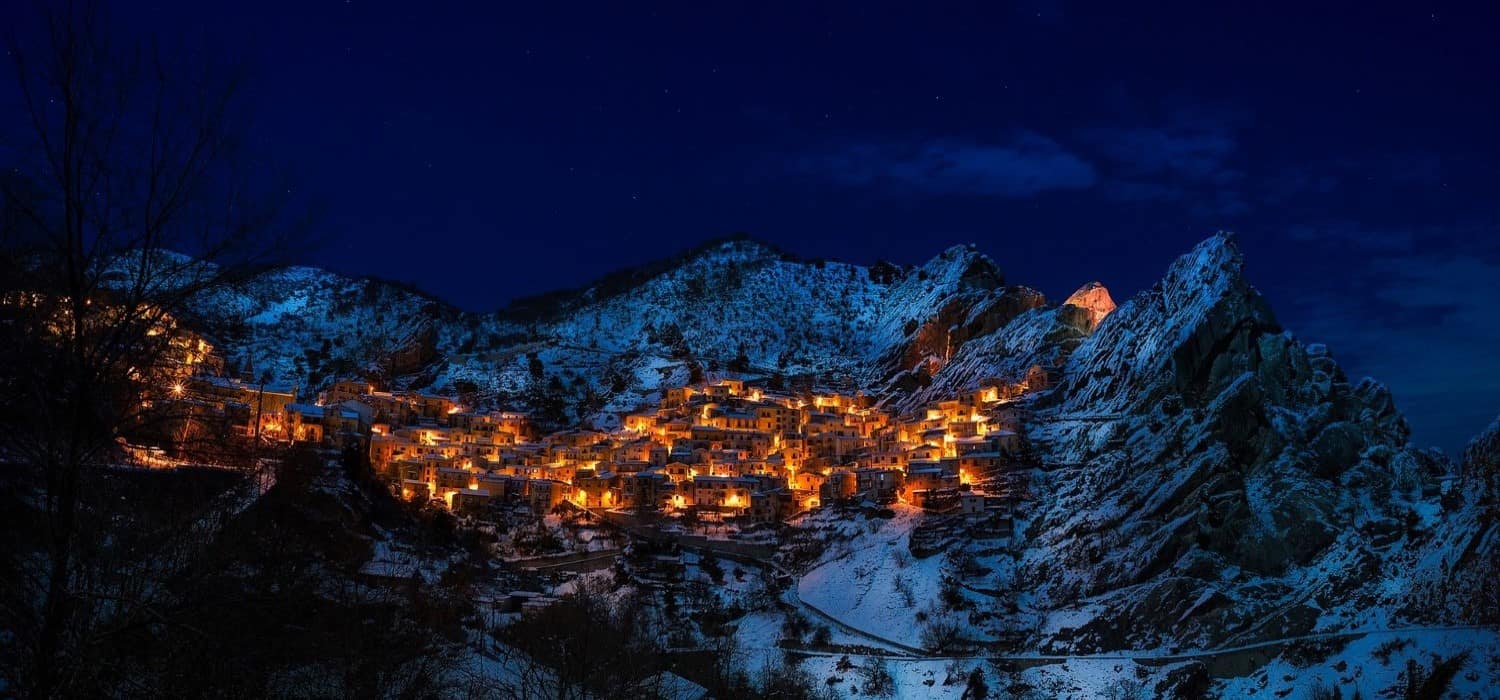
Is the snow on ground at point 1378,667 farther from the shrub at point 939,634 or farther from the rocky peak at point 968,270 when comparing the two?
the rocky peak at point 968,270

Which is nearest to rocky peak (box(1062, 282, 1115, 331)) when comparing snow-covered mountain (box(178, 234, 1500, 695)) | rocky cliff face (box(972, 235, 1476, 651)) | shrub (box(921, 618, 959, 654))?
snow-covered mountain (box(178, 234, 1500, 695))

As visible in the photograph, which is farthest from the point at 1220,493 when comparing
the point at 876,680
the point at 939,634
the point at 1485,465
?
the point at 876,680

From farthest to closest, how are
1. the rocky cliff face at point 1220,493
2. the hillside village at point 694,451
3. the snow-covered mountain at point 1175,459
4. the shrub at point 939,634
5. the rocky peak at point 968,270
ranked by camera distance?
the rocky peak at point 968,270
the hillside village at point 694,451
the shrub at point 939,634
the rocky cliff face at point 1220,493
the snow-covered mountain at point 1175,459

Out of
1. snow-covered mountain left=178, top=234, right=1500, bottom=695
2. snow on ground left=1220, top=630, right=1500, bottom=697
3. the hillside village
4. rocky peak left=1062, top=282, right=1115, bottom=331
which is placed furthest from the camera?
rocky peak left=1062, top=282, right=1115, bottom=331

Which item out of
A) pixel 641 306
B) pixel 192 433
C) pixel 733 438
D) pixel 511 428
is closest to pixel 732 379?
pixel 733 438

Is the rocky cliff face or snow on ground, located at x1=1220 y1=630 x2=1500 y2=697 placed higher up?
the rocky cliff face

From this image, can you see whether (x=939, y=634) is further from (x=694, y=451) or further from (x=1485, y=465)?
(x=694, y=451)

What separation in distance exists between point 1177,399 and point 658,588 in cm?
3172

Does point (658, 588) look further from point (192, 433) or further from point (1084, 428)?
point (192, 433)

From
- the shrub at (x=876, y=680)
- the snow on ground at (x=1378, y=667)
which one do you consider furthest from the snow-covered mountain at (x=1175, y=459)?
the shrub at (x=876, y=680)

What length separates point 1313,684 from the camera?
119 feet

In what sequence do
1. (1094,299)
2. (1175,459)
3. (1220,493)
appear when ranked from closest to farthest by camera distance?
(1220,493)
(1175,459)
(1094,299)

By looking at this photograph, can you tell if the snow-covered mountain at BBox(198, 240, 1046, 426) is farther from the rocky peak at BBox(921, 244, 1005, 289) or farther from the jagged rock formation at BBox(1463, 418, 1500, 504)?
the jagged rock formation at BBox(1463, 418, 1500, 504)

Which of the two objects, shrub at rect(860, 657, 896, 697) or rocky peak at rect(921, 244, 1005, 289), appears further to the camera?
rocky peak at rect(921, 244, 1005, 289)
